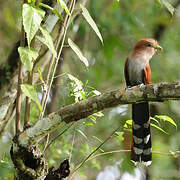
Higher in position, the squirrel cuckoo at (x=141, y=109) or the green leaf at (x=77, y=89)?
the green leaf at (x=77, y=89)

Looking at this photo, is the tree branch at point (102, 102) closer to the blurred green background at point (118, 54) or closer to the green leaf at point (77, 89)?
the green leaf at point (77, 89)

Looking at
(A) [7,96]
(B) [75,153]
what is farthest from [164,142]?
(A) [7,96]

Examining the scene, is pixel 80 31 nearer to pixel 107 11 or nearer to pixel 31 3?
pixel 107 11

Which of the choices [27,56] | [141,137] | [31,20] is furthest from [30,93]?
[141,137]

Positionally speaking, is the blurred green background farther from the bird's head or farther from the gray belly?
the gray belly

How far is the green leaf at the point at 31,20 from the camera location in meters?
1.97

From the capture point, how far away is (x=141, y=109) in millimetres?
3225

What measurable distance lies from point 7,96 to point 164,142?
138 inches

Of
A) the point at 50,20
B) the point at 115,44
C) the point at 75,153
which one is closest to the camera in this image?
the point at 50,20

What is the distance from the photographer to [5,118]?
302cm

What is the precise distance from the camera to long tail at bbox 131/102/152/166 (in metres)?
3.05

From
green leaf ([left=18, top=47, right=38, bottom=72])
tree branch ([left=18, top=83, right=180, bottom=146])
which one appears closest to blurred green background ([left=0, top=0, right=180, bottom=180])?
tree branch ([left=18, top=83, right=180, bottom=146])

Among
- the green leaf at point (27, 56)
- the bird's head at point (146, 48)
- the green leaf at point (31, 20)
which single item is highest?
the green leaf at point (31, 20)

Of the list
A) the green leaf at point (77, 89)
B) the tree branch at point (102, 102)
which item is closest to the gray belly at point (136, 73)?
the green leaf at point (77, 89)
